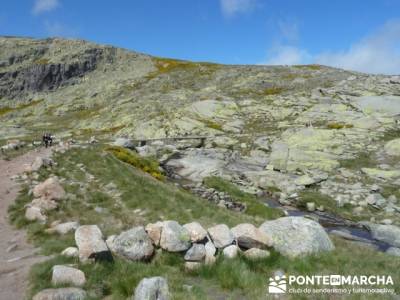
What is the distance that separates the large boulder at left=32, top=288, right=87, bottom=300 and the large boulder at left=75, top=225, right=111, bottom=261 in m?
1.81

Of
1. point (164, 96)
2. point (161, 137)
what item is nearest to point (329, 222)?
point (161, 137)

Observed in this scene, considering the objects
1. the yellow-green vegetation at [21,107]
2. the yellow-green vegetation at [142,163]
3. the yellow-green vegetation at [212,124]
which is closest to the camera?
the yellow-green vegetation at [142,163]

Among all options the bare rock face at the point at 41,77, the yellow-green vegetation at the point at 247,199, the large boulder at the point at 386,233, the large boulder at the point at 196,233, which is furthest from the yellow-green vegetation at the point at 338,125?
the bare rock face at the point at 41,77

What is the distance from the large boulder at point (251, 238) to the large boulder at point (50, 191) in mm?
11663

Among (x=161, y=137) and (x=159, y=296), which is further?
(x=161, y=137)

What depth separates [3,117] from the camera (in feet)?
301

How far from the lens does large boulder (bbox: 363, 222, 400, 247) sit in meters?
22.3

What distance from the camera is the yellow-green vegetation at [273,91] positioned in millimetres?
71938

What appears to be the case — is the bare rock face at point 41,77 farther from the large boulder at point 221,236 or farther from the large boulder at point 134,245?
the large boulder at point 221,236

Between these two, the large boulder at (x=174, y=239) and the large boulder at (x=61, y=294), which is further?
the large boulder at (x=174, y=239)

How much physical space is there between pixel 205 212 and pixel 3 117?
87.1m

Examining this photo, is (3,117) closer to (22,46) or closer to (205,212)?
(22,46)

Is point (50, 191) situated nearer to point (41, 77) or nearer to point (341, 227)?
point (341, 227)

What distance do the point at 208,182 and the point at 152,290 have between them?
24611mm
